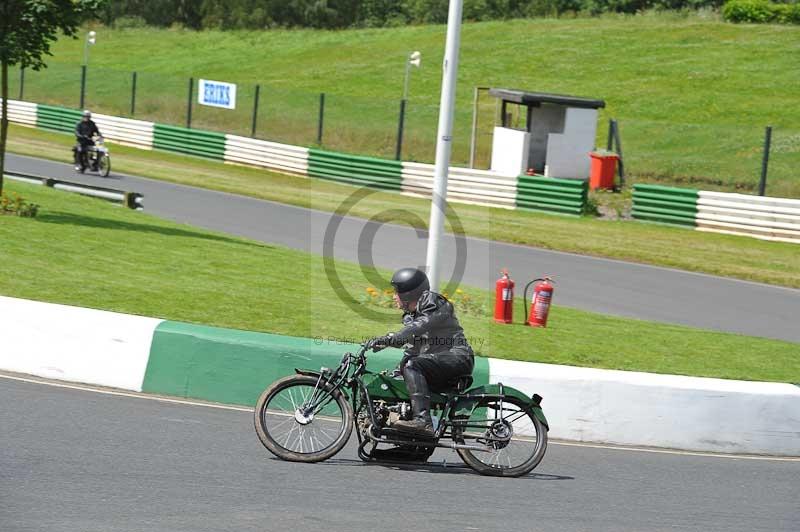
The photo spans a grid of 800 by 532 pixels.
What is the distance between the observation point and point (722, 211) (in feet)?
94.9

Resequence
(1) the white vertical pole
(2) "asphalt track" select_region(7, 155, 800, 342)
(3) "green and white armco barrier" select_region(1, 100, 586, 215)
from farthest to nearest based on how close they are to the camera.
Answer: (3) "green and white armco barrier" select_region(1, 100, 586, 215)
(2) "asphalt track" select_region(7, 155, 800, 342)
(1) the white vertical pole

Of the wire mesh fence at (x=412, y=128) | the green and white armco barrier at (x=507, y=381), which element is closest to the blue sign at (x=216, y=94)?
the wire mesh fence at (x=412, y=128)

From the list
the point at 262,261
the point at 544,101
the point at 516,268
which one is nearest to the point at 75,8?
the point at 262,261

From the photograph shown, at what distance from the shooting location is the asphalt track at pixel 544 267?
19.2 metres

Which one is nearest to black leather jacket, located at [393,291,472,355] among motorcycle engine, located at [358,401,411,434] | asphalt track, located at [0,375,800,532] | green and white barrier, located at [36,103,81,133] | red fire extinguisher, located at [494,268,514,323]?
motorcycle engine, located at [358,401,411,434]

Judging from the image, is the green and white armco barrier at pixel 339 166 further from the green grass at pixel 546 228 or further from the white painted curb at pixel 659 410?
the white painted curb at pixel 659 410

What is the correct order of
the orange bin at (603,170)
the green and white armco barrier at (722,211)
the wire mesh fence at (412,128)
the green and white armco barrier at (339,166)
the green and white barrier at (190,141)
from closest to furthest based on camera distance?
the green and white armco barrier at (722,211) < the green and white armco barrier at (339,166) < the orange bin at (603,170) < the wire mesh fence at (412,128) < the green and white barrier at (190,141)

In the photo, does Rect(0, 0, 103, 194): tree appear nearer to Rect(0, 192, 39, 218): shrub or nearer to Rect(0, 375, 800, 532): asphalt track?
Rect(0, 192, 39, 218): shrub

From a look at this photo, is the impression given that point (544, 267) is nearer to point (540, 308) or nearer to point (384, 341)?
point (540, 308)

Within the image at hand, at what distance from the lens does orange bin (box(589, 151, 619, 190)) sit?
3356cm

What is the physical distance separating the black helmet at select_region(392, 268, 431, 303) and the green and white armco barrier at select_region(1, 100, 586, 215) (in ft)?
73.1

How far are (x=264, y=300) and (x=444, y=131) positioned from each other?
3022 millimetres

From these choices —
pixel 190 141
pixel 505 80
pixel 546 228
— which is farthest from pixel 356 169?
pixel 505 80

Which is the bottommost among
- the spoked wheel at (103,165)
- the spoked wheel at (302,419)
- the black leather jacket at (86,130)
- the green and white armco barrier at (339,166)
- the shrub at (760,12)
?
the spoked wheel at (302,419)
